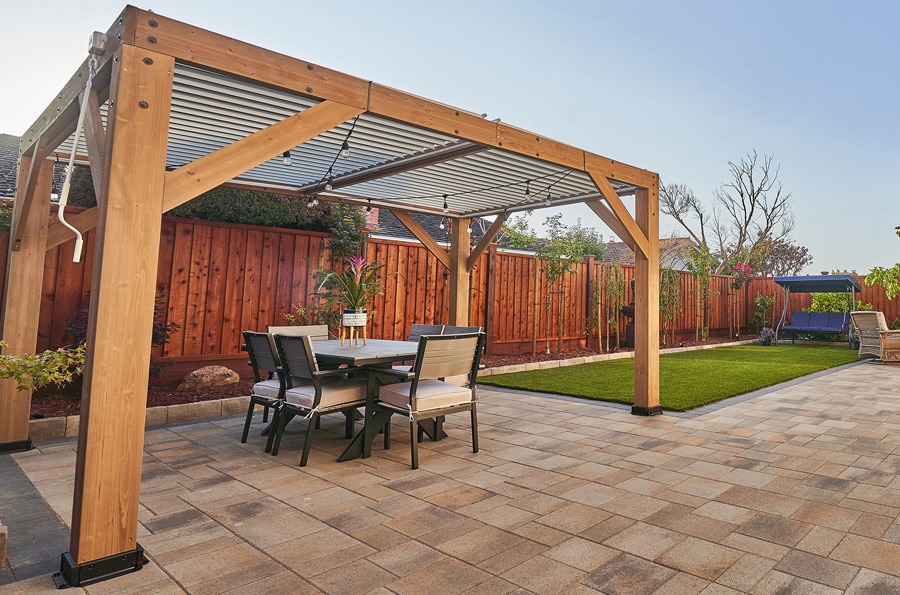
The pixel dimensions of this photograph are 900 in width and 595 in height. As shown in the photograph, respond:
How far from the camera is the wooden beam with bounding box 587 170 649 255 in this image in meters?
4.46

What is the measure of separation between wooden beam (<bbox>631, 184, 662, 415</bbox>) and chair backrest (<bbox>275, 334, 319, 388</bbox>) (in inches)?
126

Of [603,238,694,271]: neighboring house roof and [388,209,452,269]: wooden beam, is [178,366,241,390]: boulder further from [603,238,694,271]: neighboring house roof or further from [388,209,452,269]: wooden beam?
[603,238,694,271]: neighboring house roof

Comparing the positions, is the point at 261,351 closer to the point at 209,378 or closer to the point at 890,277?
the point at 209,378

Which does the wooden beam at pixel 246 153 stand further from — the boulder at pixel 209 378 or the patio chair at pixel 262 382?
the boulder at pixel 209 378

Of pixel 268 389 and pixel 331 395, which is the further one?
pixel 268 389

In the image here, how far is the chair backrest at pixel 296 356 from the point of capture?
10.8 feet

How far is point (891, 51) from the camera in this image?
19.9 metres

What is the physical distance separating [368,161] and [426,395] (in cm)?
245

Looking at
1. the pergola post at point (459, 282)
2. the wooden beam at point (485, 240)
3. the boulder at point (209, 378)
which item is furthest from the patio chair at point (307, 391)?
the wooden beam at point (485, 240)

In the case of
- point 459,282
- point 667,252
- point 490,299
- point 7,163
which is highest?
point 667,252

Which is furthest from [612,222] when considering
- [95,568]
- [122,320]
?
→ [95,568]

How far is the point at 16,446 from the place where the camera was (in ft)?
11.3

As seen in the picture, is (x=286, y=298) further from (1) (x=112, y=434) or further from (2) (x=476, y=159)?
(1) (x=112, y=434)

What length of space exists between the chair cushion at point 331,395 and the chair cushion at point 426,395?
0.16 meters
